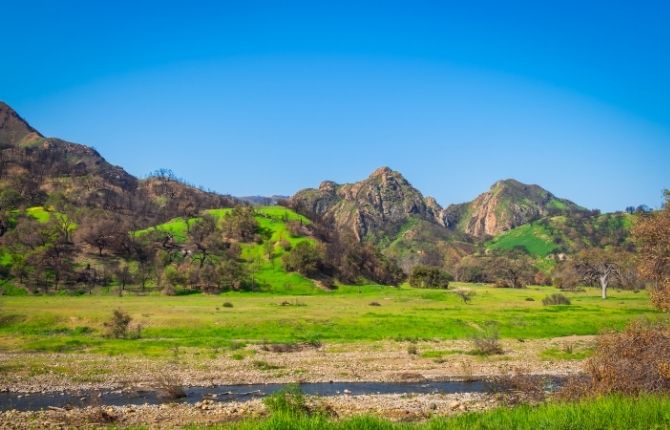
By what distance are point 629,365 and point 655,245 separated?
1861cm

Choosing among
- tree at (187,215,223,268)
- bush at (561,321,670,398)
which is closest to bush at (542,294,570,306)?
bush at (561,321,670,398)

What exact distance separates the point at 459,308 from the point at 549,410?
229ft

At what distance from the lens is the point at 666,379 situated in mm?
19781

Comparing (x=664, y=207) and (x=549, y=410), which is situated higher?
(x=664, y=207)

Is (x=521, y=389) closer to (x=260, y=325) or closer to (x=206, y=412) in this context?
(x=206, y=412)

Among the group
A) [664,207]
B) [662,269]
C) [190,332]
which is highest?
[664,207]

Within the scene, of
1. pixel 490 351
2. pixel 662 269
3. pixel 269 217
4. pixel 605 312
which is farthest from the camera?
pixel 269 217

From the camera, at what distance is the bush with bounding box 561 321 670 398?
19797 mm

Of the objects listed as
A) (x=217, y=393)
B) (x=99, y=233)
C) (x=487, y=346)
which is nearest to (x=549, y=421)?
(x=217, y=393)

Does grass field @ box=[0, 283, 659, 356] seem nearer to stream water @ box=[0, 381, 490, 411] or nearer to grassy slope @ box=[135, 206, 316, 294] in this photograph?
stream water @ box=[0, 381, 490, 411]

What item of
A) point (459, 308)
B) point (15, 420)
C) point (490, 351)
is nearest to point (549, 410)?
point (15, 420)

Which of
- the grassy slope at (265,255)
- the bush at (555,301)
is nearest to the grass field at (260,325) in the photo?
the bush at (555,301)

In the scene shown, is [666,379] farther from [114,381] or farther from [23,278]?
[23,278]

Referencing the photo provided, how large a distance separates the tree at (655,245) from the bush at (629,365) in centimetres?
1275
